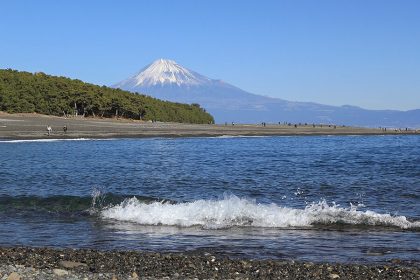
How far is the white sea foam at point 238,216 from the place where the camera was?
1691 centimetres

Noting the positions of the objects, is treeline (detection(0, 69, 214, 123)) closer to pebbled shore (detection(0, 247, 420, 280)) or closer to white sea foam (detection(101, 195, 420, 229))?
white sea foam (detection(101, 195, 420, 229))

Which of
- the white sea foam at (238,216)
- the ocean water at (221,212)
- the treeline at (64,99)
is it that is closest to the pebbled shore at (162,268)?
the ocean water at (221,212)

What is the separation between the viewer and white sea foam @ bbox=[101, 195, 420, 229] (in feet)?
55.5

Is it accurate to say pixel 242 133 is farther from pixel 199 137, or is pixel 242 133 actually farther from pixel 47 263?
pixel 47 263

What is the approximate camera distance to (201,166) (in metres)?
39.2

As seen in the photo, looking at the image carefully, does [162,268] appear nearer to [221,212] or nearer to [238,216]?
[238,216]

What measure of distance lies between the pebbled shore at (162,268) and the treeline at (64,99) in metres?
98.7

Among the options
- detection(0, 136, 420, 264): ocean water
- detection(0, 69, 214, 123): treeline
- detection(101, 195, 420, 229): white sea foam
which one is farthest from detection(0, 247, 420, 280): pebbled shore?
detection(0, 69, 214, 123): treeline

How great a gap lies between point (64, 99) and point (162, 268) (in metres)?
109

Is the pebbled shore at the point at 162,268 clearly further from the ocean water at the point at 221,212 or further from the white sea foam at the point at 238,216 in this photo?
the white sea foam at the point at 238,216

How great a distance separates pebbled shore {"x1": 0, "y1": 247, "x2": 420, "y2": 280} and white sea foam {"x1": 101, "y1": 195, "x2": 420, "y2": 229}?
5.24 metres

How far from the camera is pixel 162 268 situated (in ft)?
34.9

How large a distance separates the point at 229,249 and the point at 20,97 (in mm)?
103312

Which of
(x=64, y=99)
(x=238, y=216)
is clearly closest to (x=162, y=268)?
(x=238, y=216)
